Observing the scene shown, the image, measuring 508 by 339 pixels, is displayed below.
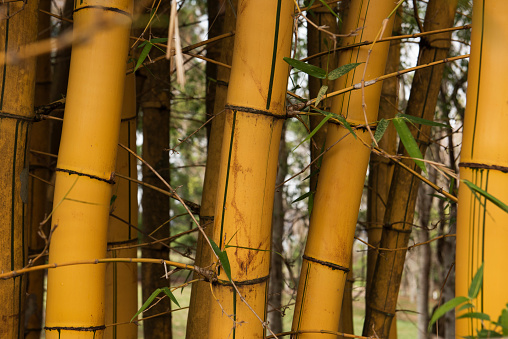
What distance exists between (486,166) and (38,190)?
4.05ft

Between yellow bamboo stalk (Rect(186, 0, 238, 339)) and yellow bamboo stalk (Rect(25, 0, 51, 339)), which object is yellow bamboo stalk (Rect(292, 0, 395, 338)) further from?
yellow bamboo stalk (Rect(25, 0, 51, 339))

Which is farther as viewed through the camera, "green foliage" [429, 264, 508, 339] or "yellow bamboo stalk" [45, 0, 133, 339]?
"yellow bamboo stalk" [45, 0, 133, 339]

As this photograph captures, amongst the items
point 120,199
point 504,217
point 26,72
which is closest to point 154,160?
point 120,199

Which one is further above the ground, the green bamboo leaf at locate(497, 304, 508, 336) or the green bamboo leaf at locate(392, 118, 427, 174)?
the green bamboo leaf at locate(392, 118, 427, 174)

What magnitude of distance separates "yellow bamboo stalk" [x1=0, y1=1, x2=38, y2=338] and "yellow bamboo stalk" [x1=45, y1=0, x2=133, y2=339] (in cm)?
9

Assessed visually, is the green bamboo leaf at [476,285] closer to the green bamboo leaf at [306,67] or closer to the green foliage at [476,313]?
the green foliage at [476,313]

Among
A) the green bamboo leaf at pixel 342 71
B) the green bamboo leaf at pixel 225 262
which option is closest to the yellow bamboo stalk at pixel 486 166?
the green bamboo leaf at pixel 342 71

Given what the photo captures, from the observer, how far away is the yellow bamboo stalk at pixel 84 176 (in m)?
0.85

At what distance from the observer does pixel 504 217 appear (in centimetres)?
72

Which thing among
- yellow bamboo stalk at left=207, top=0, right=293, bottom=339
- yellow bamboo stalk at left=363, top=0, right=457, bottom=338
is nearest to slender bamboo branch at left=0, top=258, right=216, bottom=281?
yellow bamboo stalk at left=207, top=0, right=293, bottom=339

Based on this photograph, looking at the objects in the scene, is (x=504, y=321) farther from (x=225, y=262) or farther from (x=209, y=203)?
(x=209, y=203)

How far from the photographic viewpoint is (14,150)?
899 millimetres

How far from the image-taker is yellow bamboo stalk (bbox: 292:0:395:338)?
930 mm

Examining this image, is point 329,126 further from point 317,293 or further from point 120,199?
point 120,199
